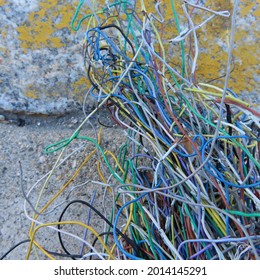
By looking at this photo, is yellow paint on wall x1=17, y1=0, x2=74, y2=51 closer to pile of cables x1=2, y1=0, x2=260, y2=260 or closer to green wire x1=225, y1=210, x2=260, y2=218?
pile of cables x1=2, y1=0, x2=260, y2=260

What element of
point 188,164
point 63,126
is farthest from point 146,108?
point 63,126

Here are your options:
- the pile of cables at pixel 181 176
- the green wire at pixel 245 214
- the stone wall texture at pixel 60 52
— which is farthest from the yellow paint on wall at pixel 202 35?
the green wire at pixel 245 214

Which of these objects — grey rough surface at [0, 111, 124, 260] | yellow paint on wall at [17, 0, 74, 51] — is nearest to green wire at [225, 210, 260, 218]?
grey rough surface at [0, 111, 124, 260]

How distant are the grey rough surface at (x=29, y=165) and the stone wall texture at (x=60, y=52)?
4 cm

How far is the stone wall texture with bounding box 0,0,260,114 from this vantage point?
3.33 feet

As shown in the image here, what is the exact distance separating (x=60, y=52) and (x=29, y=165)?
28 centimetres

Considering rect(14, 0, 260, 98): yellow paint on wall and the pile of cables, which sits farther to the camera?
rect(14, 0, 260, 98): yellow paint on wall

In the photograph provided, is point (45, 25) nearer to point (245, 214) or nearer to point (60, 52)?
point (60, 52)

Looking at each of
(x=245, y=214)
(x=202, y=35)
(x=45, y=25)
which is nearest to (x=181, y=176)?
(x=245, y=214)

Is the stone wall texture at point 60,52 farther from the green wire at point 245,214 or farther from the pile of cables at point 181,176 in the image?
the green wire at point 245,214

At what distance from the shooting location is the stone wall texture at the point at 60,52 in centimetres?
102

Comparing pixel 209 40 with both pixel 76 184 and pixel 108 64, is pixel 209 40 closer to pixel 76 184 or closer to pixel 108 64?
pixel 108 64

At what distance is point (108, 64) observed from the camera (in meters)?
0.89

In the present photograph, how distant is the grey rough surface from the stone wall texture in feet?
0.14
